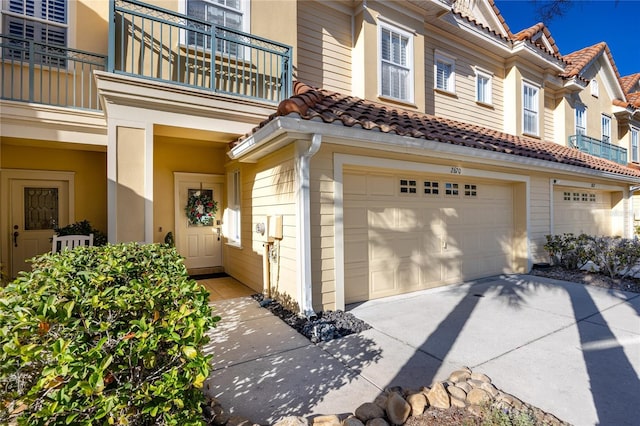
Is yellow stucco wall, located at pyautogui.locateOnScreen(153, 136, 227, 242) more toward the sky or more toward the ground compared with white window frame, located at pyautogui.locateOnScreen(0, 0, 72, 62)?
more toward the ground

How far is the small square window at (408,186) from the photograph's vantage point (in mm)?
6230

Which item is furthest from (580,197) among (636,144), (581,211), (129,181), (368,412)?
(129,181)

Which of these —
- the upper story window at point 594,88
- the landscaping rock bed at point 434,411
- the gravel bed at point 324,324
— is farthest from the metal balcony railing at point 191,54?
the upper story window at point 594,88

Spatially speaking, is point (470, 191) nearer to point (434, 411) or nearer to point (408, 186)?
point (408, 186)

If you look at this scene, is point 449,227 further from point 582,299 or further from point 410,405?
point 410,405

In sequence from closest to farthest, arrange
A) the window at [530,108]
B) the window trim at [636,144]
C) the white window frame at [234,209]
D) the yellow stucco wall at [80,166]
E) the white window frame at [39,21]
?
the white window frame at [39,21] < the yellow stucco wall at [80,166] < the white window frame at [234,209] < the window at [530,108] < the window trim at [636,144]

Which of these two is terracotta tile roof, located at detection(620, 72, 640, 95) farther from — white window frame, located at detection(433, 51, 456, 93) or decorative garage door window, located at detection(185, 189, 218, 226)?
decorative garage door window, located at detection(185, 189, 218, 226)

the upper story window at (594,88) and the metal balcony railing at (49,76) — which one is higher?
the upper story window at (594,88)

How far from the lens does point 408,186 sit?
6.32m

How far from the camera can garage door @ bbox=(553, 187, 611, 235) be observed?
32.3 feet

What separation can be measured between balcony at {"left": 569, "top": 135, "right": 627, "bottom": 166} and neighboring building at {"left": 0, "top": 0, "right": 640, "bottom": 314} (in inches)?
114

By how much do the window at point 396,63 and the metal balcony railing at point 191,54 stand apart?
2.76 metres

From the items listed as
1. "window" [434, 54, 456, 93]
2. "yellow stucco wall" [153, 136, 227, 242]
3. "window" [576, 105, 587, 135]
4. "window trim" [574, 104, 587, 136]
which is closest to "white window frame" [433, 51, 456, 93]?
"window" [434, 54, 456, 93]

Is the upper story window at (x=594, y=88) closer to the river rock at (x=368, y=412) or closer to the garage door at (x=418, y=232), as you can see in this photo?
the garage door at (x=418, y=232)
